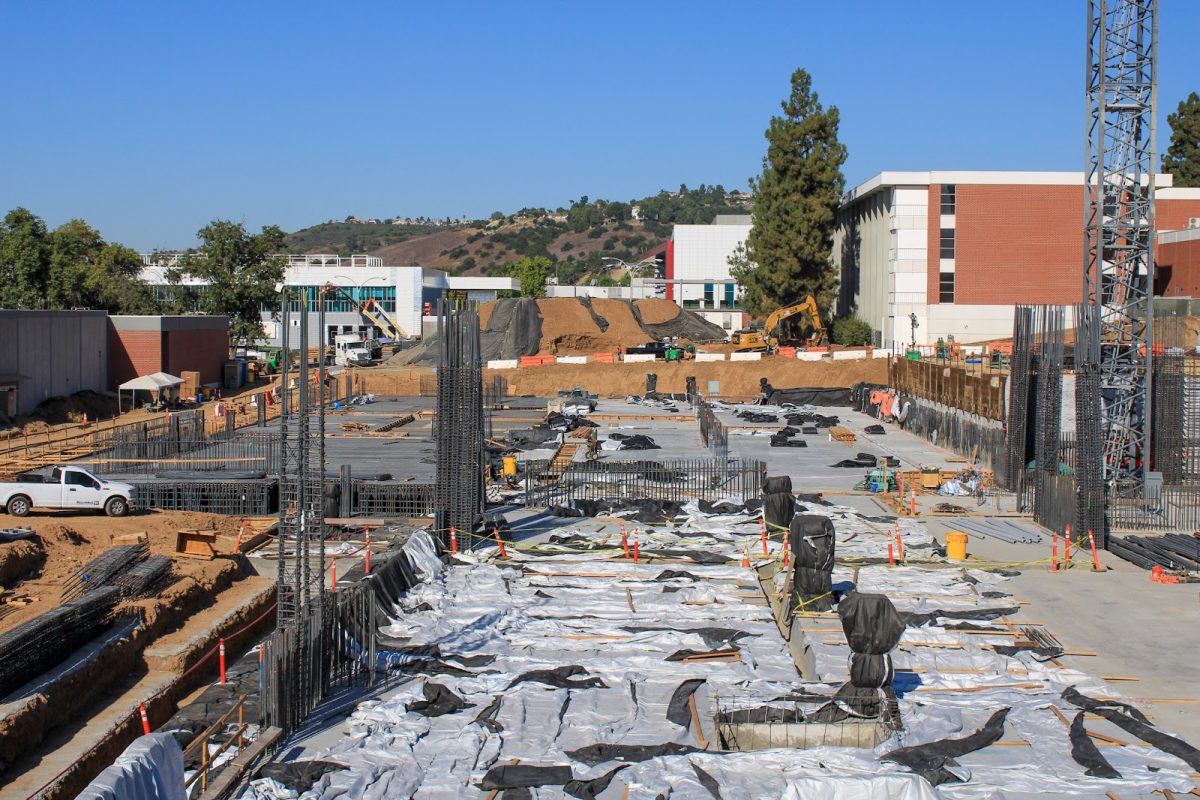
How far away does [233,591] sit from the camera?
2222 cm

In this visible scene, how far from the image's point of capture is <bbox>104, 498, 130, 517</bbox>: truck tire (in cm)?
2792

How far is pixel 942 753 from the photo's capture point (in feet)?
44.8

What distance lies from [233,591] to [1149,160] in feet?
87.7

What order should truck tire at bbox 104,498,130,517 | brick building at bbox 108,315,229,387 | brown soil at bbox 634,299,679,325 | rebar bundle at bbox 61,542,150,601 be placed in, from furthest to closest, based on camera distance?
brown soil at bbox 634,299,679,325
brick building at bbox 108,315,229,387
truck tire at bbox 104,498,130,517
rebar bundle at bbox 61,542,150,601

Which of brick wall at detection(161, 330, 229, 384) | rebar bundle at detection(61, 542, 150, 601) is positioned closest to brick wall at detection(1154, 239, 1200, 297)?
brick wall at detection(161, 330, 229, 384)

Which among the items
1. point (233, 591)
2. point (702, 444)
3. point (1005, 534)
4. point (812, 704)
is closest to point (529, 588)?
point (233, 591)

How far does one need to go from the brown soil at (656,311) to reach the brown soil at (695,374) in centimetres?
1943

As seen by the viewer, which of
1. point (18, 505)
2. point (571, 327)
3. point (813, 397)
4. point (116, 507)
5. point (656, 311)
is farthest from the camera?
point (656, 311)

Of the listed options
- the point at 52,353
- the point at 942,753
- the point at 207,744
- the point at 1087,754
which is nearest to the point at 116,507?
the point at 207,744

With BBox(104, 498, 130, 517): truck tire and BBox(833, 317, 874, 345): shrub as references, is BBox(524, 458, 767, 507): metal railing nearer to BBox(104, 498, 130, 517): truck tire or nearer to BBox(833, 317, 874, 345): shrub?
BBox(104, 498, 130, 517): truck tire

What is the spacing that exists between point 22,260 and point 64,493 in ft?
158

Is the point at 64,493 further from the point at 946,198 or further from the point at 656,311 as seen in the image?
the point at 656,311

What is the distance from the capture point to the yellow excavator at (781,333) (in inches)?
2745

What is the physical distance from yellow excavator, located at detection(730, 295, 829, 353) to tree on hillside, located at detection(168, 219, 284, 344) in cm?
3085
